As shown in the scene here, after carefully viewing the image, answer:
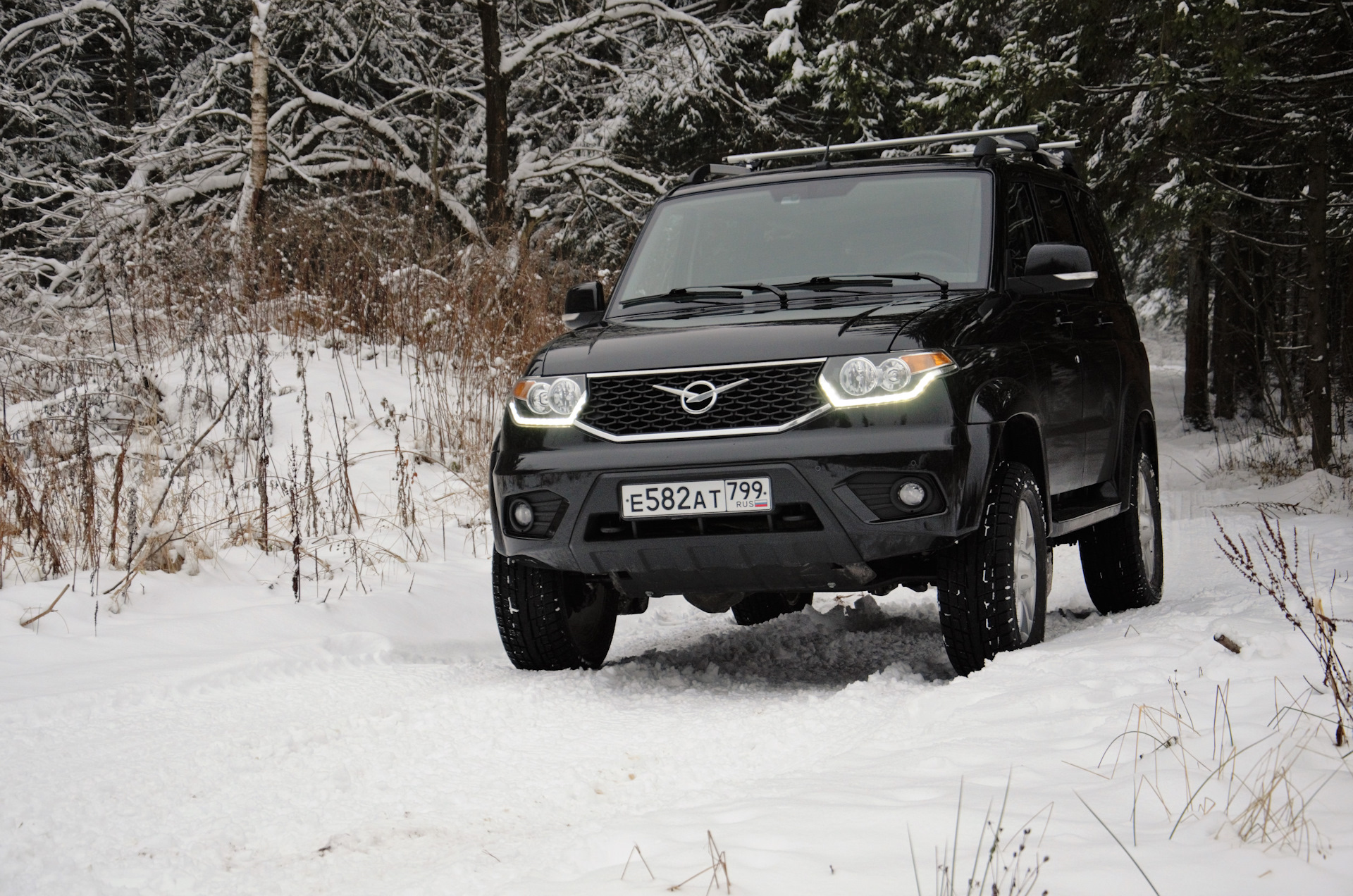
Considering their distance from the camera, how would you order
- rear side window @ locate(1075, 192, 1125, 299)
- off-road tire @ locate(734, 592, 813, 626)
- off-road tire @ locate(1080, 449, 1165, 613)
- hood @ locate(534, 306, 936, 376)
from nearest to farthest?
hood @ locate(534, 306, 936, 376)
off-road tire @ locate(1080, 449, 1165, 613)
rear side window @ locate(1075, 192, 1125, 299)
off-road tire @ locate(734, 592, 813, 626)

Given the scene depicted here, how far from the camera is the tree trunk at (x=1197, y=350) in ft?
67.8

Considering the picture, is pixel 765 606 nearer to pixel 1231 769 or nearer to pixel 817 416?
pixel 817 416

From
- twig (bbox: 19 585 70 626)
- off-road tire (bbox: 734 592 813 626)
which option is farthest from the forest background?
off-road tire (bbox: 734 592 813 626)

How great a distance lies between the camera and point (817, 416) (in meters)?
4.38

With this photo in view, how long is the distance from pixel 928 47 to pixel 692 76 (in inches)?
134

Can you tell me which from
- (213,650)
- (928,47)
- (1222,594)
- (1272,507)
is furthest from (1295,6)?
(213,650)

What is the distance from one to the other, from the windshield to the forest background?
2.37 meters

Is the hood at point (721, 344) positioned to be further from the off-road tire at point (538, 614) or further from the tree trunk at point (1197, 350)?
the tree trunk at point (1197, 350)

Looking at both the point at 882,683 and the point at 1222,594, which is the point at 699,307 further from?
the point at 1222,594

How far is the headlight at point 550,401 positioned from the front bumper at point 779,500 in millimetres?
59

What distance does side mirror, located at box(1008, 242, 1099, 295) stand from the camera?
509 cm

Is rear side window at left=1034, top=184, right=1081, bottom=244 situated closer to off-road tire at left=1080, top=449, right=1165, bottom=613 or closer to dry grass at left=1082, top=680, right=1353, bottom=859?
off-road tire at left=1080, top=449, right=1165, bottom=613

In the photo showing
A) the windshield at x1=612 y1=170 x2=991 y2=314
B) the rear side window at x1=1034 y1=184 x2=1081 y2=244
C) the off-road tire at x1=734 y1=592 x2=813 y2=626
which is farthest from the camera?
the off-road tire at x1=734 y1=592 x2=813 y2=626

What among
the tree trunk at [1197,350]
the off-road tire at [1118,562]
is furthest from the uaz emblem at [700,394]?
the tree trunk at [1197,350]
